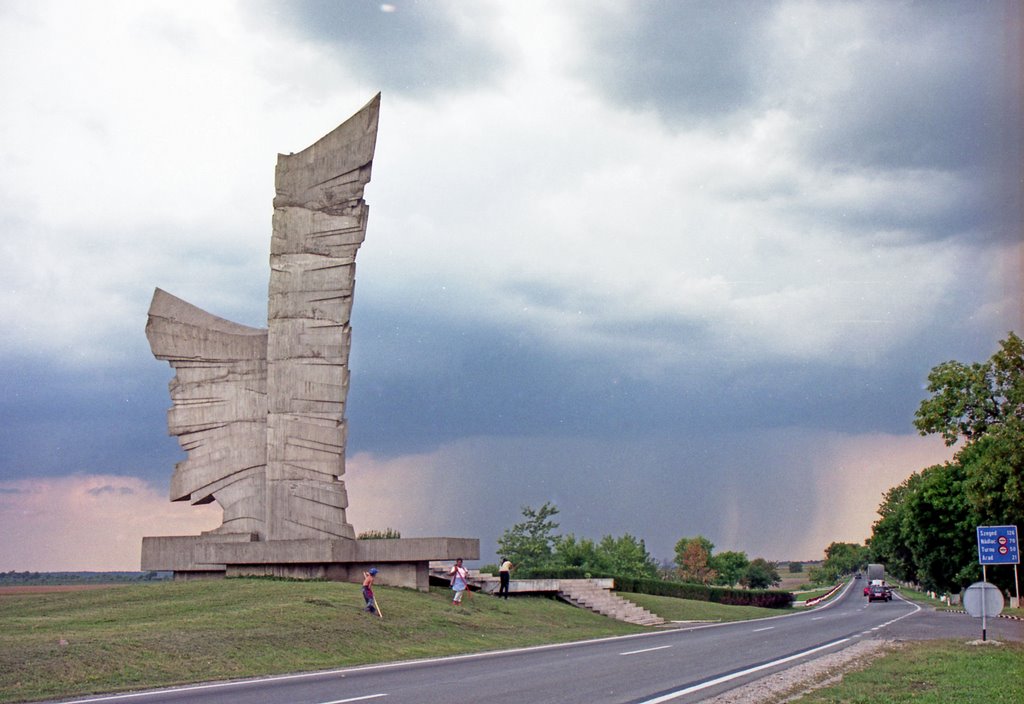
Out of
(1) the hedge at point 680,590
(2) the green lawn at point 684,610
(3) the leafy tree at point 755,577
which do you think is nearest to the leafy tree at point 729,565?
(3) the leafy tree at point 755,577

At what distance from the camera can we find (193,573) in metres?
31.5

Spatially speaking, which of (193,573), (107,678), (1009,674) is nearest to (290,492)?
(193,573)

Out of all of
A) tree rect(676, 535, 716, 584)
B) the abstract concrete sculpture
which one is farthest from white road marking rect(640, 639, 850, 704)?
tree rect(676, 535, 716, 584)

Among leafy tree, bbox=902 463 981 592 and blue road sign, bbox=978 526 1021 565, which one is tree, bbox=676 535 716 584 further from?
blue road sign, bbox=978 526 1021 565

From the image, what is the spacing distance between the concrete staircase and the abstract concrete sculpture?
7248 millimetres

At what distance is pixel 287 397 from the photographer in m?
30.6

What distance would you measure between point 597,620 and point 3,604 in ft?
59.6

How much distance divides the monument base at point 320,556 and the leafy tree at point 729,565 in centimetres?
11354

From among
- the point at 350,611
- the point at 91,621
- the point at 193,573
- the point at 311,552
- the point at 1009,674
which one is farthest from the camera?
the point at 193,573

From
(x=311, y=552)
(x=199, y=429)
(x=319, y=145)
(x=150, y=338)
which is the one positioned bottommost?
(x=311, y=552)

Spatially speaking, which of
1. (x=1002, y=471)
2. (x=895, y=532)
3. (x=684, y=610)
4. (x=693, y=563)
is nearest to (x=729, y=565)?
(x=693, y=563)

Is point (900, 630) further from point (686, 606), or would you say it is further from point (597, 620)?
point (686, 606)

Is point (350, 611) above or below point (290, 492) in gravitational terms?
below

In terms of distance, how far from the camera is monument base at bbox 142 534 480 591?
A: 2962 centimetres
